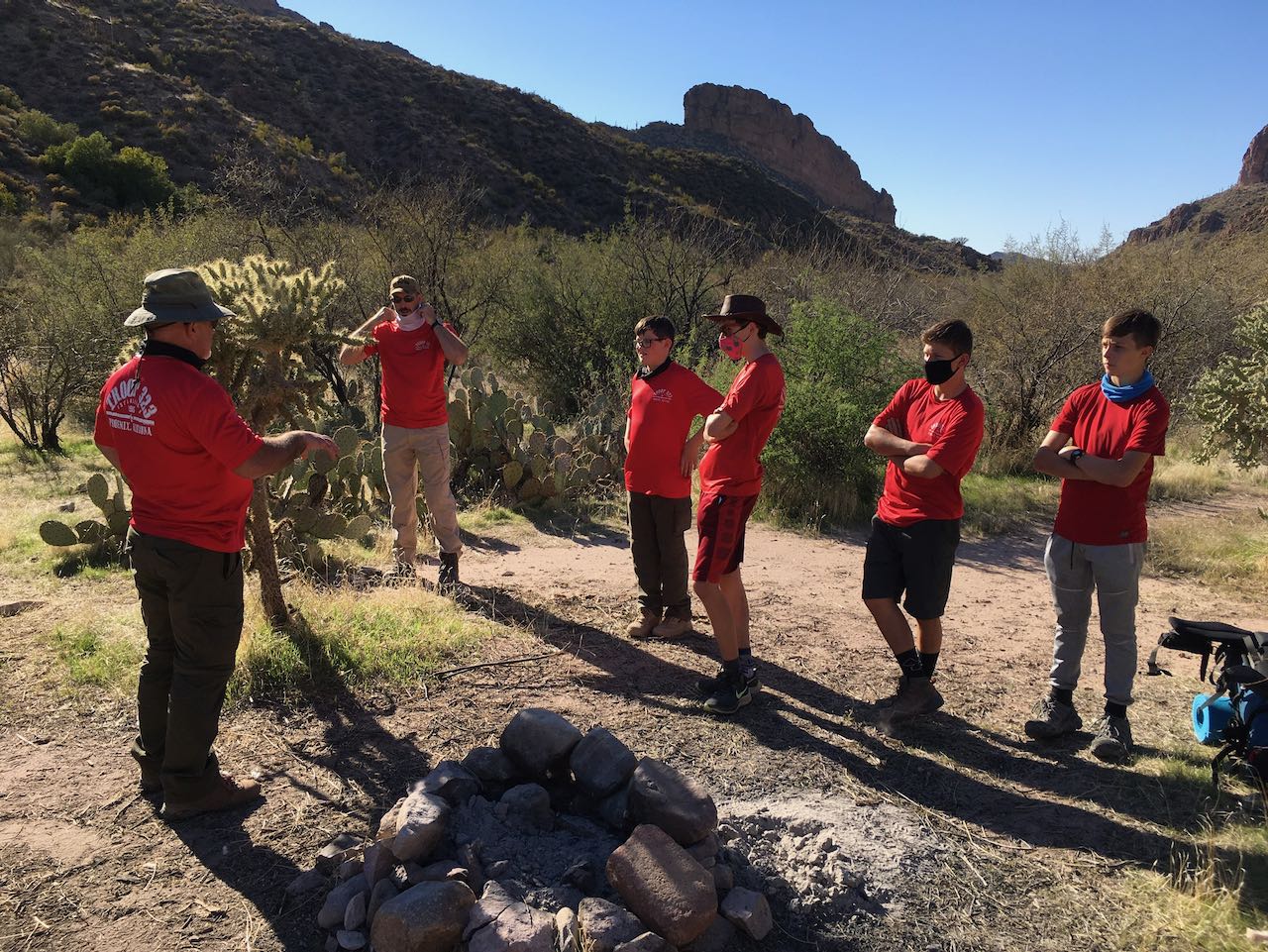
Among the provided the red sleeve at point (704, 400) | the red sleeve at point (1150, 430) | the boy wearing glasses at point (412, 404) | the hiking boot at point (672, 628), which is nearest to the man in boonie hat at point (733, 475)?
the red sleeve at point (704, 400)

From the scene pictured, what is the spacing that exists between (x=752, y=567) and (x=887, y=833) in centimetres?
381

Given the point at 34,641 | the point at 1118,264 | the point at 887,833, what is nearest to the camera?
the point at 887,833

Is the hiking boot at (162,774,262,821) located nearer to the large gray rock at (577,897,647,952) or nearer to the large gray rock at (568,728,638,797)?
the large gray rock at (568,728,638,797)

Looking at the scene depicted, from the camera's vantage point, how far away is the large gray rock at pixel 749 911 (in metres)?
2.52

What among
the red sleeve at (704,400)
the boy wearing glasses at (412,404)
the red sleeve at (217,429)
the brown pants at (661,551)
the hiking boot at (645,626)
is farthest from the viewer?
the boy wearing glasses at (412,404)

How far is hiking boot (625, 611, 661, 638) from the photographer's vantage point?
496 centimetres

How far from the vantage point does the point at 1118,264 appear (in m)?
15.1

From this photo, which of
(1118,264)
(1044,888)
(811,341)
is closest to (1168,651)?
(1044,888)

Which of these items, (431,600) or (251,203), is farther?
(251,203)

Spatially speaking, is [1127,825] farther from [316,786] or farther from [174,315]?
[174,315]

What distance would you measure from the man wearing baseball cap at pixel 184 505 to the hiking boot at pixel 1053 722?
3.42 meters

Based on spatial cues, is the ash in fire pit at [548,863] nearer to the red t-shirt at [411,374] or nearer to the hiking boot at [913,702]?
the hiking boot at [913,702]

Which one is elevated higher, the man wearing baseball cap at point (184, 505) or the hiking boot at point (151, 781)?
the man wearing baseball cap at point (184, 505)

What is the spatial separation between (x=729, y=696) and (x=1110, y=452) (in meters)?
2.05
